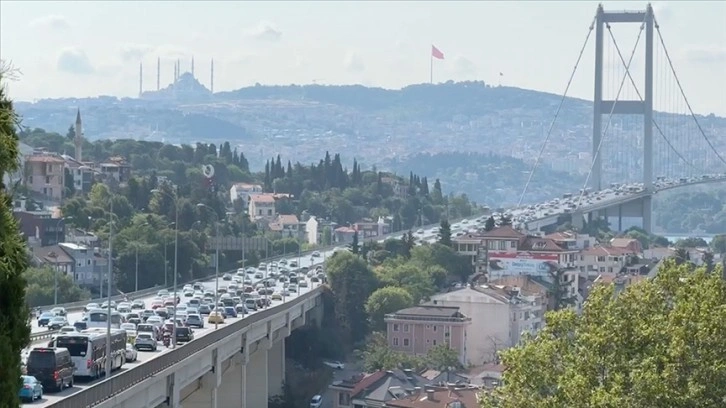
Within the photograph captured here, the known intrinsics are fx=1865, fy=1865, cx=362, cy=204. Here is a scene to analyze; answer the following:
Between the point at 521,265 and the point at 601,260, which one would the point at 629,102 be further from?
the point at 521,265

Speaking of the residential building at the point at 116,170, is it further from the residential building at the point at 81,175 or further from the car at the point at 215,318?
the car at the point at 215,318

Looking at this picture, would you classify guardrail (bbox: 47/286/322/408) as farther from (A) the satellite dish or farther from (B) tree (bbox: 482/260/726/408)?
(A) the satellite dish

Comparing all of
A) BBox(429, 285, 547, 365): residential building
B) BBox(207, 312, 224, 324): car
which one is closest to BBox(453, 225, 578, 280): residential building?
BBox(429, 285, 547, 365): residential building

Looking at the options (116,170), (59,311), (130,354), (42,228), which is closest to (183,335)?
(130,354)

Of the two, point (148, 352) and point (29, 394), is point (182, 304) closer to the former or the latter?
point (148, 352)

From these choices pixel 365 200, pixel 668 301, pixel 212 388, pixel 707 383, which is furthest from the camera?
pixel 365 200

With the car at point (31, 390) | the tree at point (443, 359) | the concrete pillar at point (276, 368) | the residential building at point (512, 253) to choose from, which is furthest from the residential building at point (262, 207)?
the car at point (31, 390)

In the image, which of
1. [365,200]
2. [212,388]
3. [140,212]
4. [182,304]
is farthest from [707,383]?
[365,200]

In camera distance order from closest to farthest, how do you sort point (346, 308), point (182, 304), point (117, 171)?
point (182, 304) < point (346, 308) < point (117, 171)
